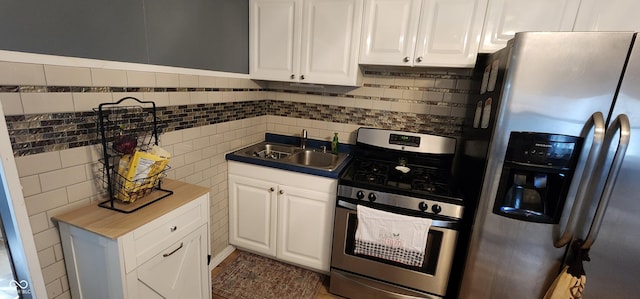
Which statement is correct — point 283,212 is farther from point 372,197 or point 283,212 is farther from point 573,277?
point 573,277

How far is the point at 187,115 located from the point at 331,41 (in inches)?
43.6

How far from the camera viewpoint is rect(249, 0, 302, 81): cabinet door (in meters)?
2.04

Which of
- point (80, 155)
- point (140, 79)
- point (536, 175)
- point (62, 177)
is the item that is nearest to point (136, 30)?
point (140, 79)

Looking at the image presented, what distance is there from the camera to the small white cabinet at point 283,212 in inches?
76.1

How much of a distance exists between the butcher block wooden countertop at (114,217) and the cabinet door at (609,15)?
231 cm

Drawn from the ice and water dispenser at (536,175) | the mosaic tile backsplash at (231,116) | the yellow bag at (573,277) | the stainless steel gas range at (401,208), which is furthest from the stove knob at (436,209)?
the mosaic tile backsplash at (231,116)

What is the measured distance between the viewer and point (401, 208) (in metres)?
1.67

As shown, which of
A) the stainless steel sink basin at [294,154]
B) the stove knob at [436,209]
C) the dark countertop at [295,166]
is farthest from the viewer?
the stainless steel sink basin at [294,154]

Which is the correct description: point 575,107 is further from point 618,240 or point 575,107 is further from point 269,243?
point 269,243

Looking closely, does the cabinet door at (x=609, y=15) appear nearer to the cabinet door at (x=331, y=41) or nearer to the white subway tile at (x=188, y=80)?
the cabinet door at (x=331, y=41)

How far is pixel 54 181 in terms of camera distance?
108 centimetres

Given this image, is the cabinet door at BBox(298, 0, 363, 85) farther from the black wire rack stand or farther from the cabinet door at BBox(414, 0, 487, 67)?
the black wire rack stand

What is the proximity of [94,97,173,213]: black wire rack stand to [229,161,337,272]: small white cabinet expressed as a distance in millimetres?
768

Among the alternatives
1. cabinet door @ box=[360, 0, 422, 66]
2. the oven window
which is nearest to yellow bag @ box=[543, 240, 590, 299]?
the oven window
